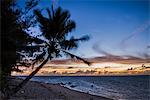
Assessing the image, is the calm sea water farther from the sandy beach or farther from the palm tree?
the palm tree

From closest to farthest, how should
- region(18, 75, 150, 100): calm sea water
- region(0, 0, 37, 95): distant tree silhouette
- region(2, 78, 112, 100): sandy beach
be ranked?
region(0, 0, 37, 95): distant tree silhouette < region(2, 78, 112, 100): sandy beach < region(18, 75, 150, 100): calm sea water

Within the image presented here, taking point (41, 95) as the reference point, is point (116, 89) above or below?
below

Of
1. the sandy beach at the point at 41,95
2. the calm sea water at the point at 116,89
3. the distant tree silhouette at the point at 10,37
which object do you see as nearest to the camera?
the distant tree silhouette at the point at 10,37

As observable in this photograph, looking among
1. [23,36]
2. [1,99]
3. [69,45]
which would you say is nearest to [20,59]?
[23,36]

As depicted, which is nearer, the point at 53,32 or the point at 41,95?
the point at 53,32

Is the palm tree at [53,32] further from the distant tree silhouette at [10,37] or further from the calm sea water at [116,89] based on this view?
the calm sea water at [116,89]

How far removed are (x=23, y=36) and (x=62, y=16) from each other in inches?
124

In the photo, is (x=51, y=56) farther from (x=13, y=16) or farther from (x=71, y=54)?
(x=13, y=16)

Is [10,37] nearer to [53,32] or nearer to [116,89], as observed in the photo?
[53,32]

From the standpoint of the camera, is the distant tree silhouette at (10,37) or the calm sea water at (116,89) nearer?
the distant tree silhouette at (10,37)

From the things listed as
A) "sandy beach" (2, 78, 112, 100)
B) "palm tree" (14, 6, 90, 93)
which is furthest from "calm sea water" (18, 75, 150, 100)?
"palm tree" (14, 6, 90, 93)

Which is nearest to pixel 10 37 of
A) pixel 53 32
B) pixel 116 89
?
pixel 53 32

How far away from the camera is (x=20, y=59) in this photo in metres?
17.9

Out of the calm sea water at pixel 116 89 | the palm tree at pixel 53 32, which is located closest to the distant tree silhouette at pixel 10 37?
the palm tree at pixel 53 32
